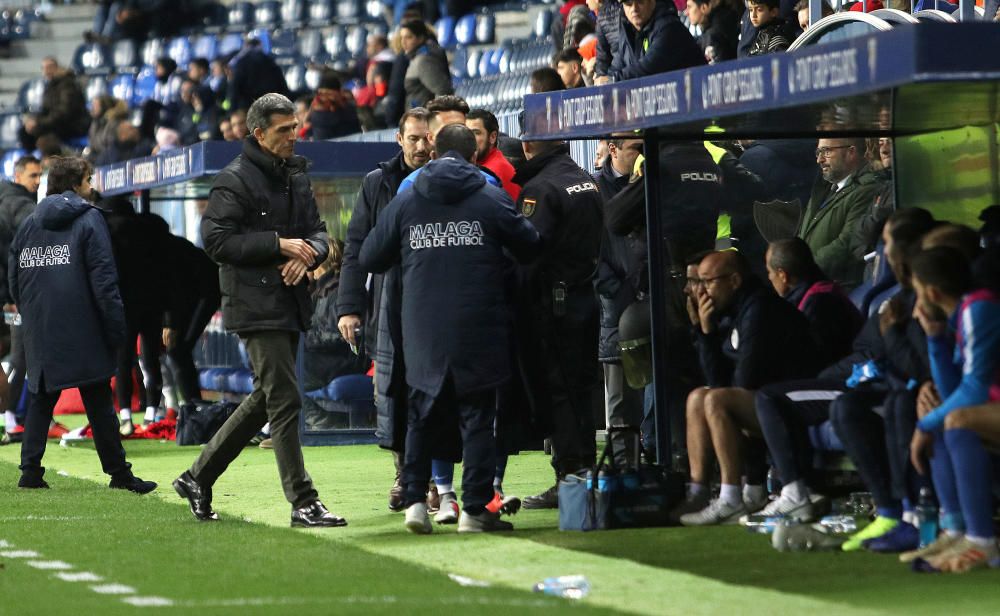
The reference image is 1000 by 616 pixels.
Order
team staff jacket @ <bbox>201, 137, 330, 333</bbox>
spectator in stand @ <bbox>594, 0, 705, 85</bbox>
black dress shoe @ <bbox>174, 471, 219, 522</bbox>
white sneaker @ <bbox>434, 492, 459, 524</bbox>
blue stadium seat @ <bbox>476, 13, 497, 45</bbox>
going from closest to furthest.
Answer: team staff jacket @ <bbox>201, 137, 330, 333</bbox> → white sneaker @ <bbox>434, 492, 459, 524</bbox> → black dress shoe @ <bbox>174, 471, 219, 522</bbox> → spectator in stand @ <bbox>594, 0, 705, 85</bbox> → blue stadium seat @ <bbox>476, 13, 497, 45</bbox>

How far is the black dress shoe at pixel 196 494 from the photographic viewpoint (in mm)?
9500

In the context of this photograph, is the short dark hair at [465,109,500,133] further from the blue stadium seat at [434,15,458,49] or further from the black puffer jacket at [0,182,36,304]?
the blue stadium seat at [434,15,458,49]

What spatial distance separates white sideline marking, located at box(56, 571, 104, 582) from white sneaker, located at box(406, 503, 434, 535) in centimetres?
153

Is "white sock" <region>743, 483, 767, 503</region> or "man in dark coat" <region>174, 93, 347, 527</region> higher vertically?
"man in dark coat" <region>174, 93, 347, 527</region>

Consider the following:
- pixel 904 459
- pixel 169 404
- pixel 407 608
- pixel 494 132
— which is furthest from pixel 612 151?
pixel 169 404

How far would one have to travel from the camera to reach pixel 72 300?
11.4 metres

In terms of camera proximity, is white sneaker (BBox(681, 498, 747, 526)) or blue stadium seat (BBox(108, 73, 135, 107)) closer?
white sneaker (BBox(681, 498, 747, 526))

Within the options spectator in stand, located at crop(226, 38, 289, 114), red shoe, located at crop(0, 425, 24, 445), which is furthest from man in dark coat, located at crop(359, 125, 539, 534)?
spectator in stand, located at crop(226, 38, 289, 114)

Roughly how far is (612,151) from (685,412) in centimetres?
169

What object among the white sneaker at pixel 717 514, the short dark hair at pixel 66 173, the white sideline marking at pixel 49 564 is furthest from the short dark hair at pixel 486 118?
the white sideline marking at pixel 49 564

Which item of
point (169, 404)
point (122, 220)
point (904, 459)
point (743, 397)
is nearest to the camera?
point (904, 459)

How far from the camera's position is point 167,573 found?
767 cm

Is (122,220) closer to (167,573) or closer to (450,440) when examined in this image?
(450,440)

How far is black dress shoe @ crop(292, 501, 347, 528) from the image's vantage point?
9.20 meters
